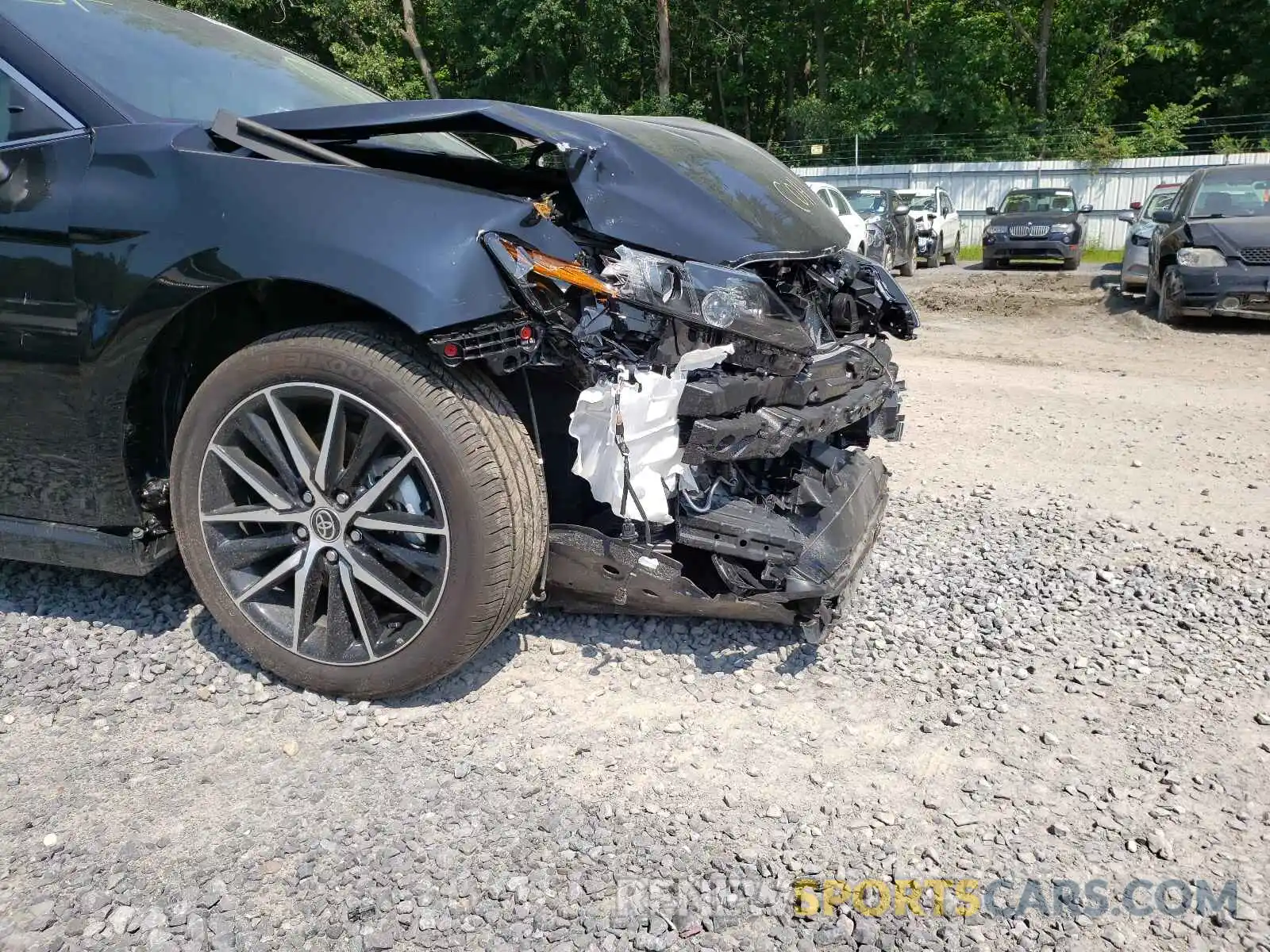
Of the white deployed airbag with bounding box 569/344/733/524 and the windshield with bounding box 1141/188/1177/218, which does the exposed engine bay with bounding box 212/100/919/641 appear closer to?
the white deployed airbag with bounding box 569/344/733/524

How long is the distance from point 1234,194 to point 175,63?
11447 mm

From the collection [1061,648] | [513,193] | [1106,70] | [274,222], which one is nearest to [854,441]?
[1061,648]

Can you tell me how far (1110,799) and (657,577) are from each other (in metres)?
1.28

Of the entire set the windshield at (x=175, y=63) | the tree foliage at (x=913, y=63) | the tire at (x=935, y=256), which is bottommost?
the tire at (x=935, y=256)

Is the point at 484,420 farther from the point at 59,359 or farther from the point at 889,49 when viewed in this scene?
the point at 889,49

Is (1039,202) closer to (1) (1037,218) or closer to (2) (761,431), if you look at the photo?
(1) (1037,218)

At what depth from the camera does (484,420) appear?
2.58 m

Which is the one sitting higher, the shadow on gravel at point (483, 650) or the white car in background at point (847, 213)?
the white car in background at point (847, 213)

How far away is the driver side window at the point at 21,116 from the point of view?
2787mm

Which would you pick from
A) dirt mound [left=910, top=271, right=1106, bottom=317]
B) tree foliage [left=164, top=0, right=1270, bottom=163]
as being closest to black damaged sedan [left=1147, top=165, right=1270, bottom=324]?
dirt mound [left=910, top=271, right=1106, bottom=317]

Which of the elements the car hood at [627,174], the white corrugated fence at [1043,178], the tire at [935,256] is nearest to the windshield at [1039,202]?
the tire at [935,256]

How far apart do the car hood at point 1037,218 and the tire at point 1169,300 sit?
885 centimetres

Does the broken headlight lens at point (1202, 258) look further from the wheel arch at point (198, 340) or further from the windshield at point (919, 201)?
the windshield at point (919, 201)

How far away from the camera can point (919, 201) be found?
819 inches
